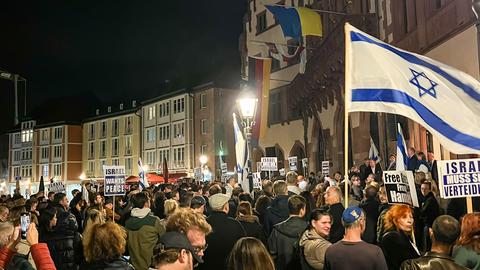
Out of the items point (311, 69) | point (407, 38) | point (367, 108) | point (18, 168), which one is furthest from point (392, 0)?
point (18, 168)

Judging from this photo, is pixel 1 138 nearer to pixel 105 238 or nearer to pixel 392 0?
pixel 392 0

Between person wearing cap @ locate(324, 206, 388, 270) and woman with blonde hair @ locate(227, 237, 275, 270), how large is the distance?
3.36 ft

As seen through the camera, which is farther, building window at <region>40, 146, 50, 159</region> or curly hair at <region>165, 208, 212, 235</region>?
building window at <region>40, 146, 50, 159</region>

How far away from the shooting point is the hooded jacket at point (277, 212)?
27.8ft

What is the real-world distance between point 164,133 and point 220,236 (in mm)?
57529

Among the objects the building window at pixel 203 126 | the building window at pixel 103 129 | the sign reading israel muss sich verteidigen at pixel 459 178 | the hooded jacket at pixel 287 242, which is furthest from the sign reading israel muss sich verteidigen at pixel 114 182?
the building window at pixel 103 129

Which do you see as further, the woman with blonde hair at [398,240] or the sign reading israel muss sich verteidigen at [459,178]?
the sign reading israel muss sich verteidigen at [459,178]

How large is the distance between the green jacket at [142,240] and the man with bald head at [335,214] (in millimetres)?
2525

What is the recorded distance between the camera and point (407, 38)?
1803 centimetres

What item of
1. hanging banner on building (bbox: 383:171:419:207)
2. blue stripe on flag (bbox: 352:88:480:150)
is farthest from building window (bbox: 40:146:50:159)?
blue stripe on flag (bbox: 352:88:480:150)

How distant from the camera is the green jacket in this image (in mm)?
7648

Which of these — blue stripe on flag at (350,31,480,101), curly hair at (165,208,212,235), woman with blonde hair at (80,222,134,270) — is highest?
blue stripe on flag at (350,31,480,101)

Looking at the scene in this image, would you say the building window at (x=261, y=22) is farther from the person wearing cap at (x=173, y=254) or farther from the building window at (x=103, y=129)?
the building window at (x=103, y=129)

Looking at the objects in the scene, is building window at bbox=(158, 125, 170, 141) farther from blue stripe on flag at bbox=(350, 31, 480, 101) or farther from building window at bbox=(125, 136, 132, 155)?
blue stripe on flag at bbox=(350, 31, 480, 101)
